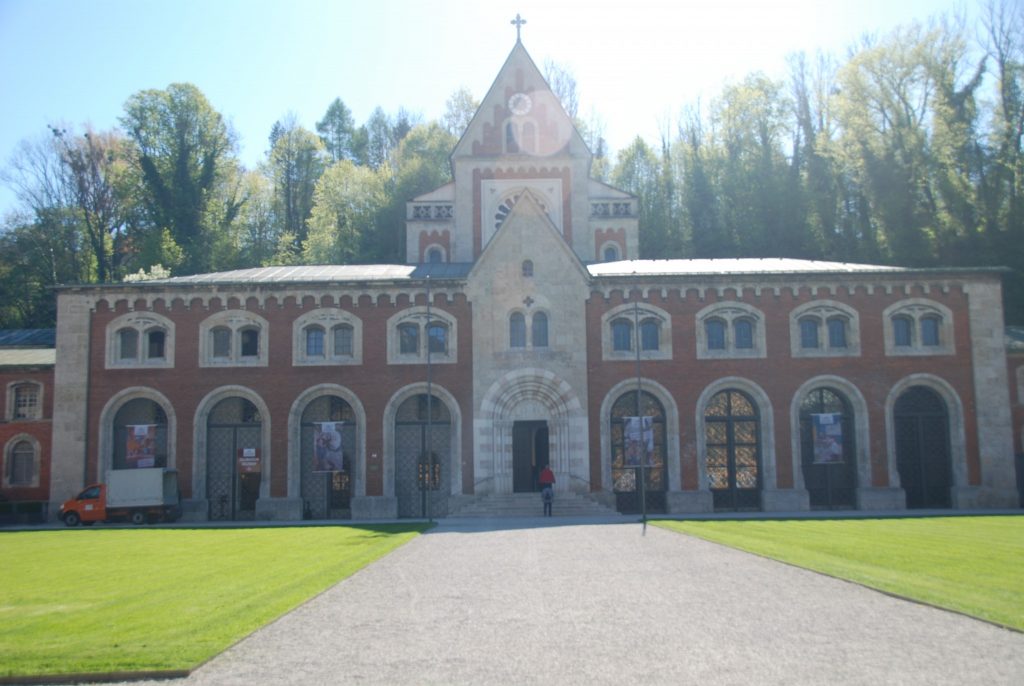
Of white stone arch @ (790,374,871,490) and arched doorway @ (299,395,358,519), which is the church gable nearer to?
arched doorway @ (299,395,358,519)

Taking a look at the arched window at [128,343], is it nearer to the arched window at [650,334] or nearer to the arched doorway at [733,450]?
the arched window at [650,334]

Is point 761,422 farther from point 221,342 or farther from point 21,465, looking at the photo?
point 21,465

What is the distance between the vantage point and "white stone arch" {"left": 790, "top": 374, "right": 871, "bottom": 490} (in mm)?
35375

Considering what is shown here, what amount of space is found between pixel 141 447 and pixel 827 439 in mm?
26460

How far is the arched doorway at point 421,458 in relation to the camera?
35688 millimetres

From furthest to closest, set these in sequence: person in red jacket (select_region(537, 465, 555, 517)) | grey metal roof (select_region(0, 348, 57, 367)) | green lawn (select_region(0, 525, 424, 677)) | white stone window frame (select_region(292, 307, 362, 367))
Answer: grey metal roof (select_region(0, 348, 57, 367)) < white stone window frame (select_region(292, 307, 362, 367)) < person in red jacket (select_region(537, 465, 555, 517)) < green lawn (select_region(0, 525, 424, 677))

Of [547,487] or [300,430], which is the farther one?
[300,430]

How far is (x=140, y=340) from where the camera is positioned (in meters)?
36.4

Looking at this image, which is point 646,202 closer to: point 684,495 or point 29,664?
point 684,495

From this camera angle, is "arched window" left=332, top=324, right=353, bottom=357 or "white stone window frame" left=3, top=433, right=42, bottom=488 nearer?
"arched window" left=332, top=324, right=353, bottom=357

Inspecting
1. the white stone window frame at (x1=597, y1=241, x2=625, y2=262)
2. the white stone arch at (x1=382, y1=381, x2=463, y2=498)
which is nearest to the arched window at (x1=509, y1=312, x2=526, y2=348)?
the white stone arch at (x1=382, y1=381, x2=463, y2=498)

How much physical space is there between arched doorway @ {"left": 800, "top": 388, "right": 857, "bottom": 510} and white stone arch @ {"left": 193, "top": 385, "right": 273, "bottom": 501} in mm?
20779

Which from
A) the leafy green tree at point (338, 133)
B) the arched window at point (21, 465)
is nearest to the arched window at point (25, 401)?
the arched window at point (21, 465)

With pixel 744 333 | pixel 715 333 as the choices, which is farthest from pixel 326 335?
pixel 744 333
